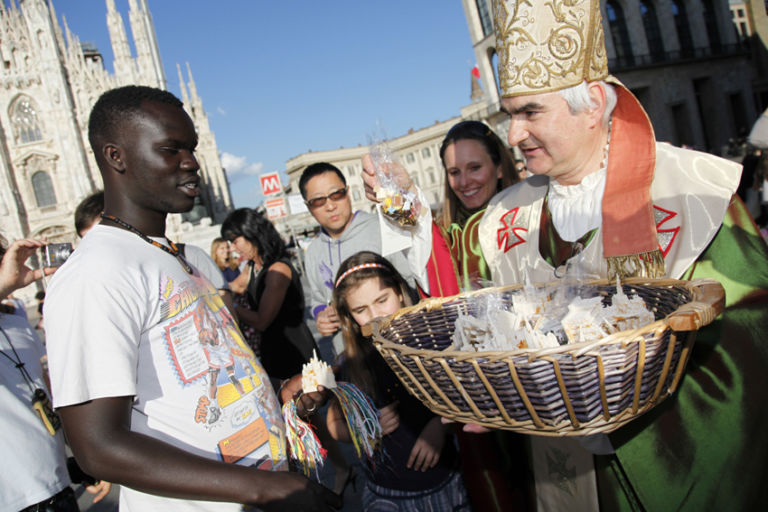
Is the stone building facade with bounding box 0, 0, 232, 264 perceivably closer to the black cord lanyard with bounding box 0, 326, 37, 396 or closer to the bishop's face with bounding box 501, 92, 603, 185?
the black cord lanyard with bounding box 0, 326, 37, 396

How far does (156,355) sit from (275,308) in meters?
2.37

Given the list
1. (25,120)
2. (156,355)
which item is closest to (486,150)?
(156,355)

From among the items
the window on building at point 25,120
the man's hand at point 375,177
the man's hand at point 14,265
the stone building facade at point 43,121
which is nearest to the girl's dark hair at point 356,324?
the man's hand at point 375,177

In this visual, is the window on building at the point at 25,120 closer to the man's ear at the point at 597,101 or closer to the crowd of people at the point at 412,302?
the crowd of people at the point at 412,302

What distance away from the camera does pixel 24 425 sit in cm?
231

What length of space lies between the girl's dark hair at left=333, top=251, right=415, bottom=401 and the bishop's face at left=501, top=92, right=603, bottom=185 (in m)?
1.03

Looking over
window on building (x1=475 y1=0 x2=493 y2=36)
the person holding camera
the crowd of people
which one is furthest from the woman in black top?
window on building (x1=475 y1=0 x2=493 y2=36)

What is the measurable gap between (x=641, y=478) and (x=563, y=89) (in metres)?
1.40

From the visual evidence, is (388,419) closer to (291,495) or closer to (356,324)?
(356,324)

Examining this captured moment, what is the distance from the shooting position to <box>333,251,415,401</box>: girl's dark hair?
2521mm

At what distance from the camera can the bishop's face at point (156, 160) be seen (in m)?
1.47

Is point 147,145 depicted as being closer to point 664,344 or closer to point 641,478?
point 664,344

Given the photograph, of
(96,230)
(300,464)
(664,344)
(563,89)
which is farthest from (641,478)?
(96,230)

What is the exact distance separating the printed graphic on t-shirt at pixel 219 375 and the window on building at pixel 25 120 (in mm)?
40891
